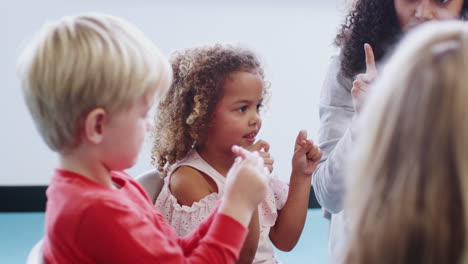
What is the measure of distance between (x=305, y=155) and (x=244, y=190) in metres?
0.43

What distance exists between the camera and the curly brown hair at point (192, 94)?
1354mm

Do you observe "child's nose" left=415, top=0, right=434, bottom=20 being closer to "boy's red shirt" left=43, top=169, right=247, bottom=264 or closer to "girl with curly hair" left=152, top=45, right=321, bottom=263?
"girl with curly hair" left=152, top=45, right=321, bottom=263

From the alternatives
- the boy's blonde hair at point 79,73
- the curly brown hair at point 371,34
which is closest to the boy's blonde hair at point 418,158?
the boy's blonde hair at point 79,73

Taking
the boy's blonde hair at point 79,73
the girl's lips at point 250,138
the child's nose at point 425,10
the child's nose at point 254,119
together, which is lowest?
the girl's lips at point 250,138

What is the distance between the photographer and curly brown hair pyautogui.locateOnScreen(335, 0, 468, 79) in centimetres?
151

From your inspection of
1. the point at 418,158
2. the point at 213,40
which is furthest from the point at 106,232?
the point at 213,40

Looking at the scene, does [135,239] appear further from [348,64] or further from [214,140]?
[348,64]

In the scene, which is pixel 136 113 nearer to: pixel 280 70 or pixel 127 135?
pixel 127 135

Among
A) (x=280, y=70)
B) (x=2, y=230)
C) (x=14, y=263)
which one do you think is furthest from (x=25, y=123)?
(x=280, y=70)

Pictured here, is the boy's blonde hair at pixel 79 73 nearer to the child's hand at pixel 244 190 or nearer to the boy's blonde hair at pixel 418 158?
the child's hand at pixel 244 190

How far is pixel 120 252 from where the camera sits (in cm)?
88

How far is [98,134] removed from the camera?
2.97 feet

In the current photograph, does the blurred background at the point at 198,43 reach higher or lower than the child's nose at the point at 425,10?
lower

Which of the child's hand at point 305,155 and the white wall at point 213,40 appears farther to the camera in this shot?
the white wall at point 213,40
